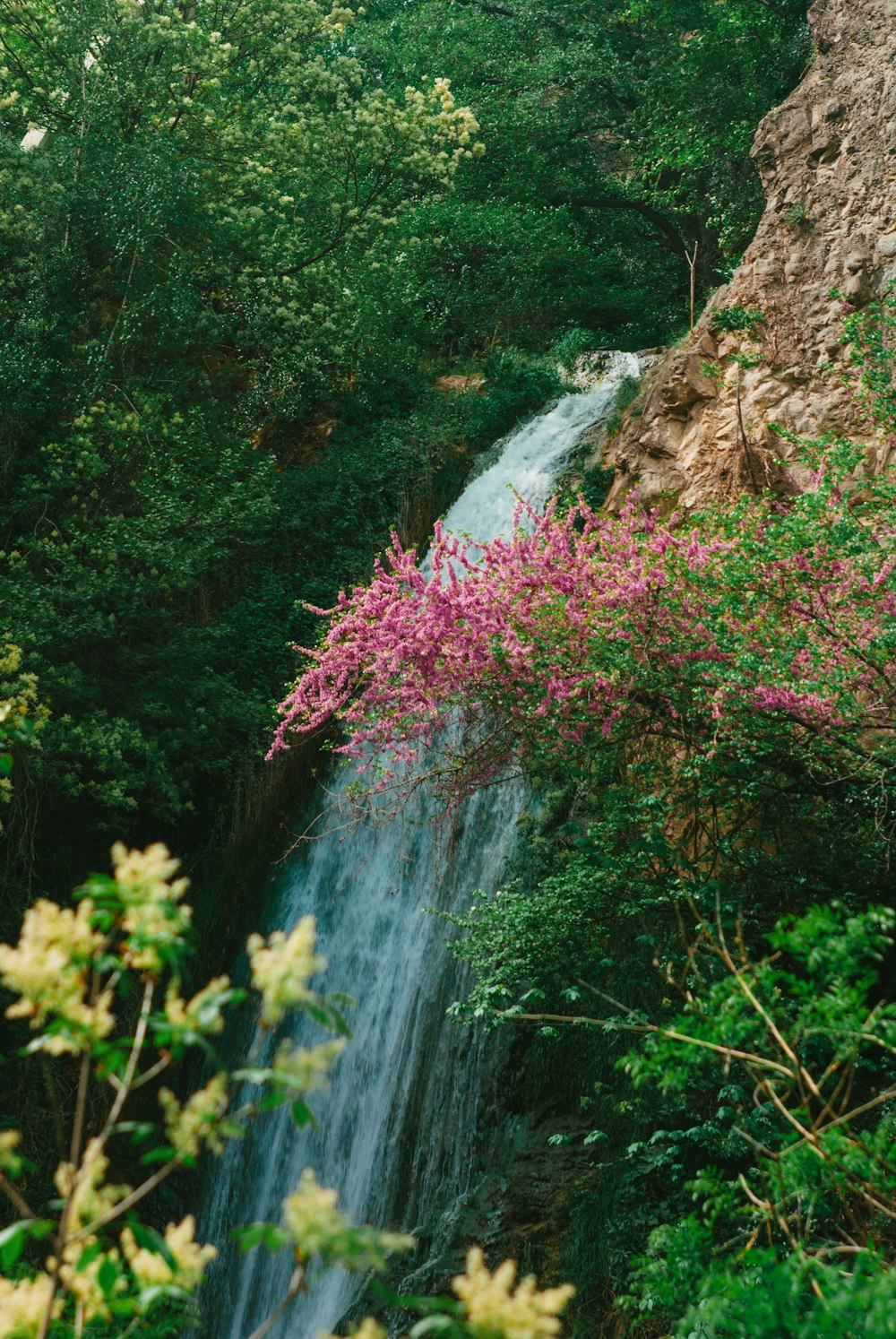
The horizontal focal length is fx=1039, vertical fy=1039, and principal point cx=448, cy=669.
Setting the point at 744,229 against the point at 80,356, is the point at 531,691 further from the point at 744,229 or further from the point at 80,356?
the point at 744,229

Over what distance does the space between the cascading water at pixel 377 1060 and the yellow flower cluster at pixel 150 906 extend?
566 cm

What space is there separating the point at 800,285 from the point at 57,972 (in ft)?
27.4

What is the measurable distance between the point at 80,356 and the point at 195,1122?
9764mm

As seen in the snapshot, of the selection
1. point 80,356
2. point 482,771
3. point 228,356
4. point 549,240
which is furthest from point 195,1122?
point 549,240

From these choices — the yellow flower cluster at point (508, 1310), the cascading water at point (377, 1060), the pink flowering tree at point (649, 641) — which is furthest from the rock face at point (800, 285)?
the yellow flower cluster at point (508, 1310)

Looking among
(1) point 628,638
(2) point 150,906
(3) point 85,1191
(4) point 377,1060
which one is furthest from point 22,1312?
(4) point 377,1060

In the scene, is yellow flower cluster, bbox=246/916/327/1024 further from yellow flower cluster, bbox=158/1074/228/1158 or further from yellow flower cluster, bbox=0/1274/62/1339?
yellow flower cluster, bbox=0/1274/62/1339

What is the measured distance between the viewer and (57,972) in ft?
5.70

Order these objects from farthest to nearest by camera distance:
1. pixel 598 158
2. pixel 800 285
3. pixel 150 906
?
pixel 598 158, pixel 800 285, pixel 150 906

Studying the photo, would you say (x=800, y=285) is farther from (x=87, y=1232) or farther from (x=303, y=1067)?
(x=87, y=1232)

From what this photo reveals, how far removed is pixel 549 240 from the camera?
1465 centimetres

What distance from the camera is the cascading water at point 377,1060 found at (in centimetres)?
693

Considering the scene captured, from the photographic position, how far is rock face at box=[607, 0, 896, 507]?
26.1 feet

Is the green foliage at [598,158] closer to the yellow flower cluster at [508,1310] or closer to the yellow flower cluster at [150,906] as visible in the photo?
the yellow flower cluster at [150,906]
